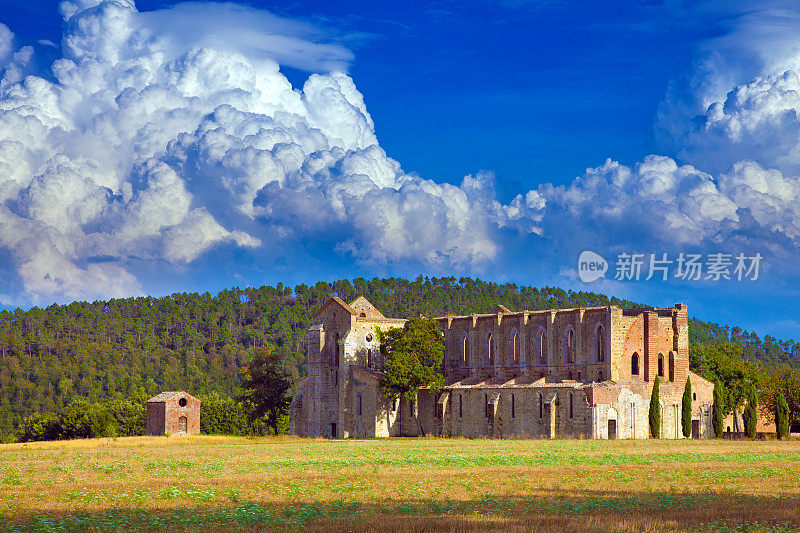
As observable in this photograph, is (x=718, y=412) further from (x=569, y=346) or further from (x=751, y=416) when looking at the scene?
(x=569, y=346)

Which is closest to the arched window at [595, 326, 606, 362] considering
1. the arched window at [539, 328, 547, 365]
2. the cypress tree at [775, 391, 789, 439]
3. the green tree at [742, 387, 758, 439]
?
the arched window at [539, 328, 547, 365]

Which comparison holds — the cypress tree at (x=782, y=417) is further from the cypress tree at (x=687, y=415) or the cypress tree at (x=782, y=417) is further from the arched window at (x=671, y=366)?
the arched window at (x=671, y=366)

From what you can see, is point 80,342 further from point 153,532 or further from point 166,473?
point 153,532

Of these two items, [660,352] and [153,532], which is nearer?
[153,532]

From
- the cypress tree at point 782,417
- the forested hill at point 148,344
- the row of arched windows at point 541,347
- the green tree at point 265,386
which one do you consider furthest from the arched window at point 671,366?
the forested hill at point 148,344

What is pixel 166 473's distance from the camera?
43906 millimetres

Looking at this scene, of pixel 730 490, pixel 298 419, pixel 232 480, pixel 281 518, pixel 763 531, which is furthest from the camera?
pixel 298 419

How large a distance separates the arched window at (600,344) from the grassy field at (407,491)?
982 inches

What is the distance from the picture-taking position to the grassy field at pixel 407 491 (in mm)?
28234

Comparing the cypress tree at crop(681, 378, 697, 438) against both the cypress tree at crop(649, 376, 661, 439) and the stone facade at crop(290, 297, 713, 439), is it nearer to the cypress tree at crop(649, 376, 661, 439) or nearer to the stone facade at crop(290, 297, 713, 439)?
the stone facade at crop(290, 297, 713, 439)

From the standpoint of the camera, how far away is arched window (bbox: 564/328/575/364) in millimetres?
85250

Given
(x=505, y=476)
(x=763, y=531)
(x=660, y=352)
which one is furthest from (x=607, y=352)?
(x=763, y=531)

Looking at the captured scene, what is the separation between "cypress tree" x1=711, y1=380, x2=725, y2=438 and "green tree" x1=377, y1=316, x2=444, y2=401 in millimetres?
22955

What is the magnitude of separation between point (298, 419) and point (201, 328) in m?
98.4
